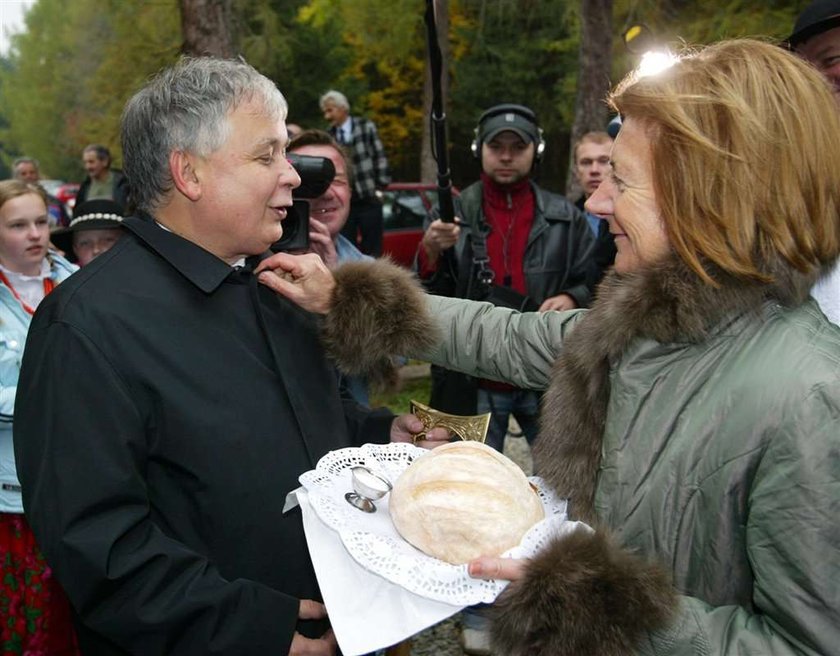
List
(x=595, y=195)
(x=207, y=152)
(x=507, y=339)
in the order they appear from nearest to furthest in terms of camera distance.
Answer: (x=595, y=195)
(x=207, y=152)
(x=507, y=339)

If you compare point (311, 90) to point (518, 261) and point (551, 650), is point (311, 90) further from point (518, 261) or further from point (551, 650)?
point (551, 650)

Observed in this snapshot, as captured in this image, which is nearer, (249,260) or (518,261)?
(249,260)

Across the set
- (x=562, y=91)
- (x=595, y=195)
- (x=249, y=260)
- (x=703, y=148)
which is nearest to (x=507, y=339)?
(x=595, y=195)

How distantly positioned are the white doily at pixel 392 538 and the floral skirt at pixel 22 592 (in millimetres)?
1920

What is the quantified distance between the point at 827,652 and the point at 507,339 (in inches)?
47.0

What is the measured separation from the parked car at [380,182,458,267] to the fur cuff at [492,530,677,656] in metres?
10.2

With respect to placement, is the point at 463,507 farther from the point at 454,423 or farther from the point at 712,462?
the point at 454,423

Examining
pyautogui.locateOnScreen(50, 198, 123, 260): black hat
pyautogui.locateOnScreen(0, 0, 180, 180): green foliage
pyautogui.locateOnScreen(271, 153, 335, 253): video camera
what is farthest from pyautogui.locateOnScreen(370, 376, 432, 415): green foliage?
pyautogui.locateOnScreen(0, 0, 180, 180): green foliage

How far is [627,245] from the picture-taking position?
1682 mm

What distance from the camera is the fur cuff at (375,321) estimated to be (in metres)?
2.17

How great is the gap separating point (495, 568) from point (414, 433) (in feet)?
2.93

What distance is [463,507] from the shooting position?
4.75ft

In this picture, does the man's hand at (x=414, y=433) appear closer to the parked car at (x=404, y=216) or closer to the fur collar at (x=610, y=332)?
the fur collar at (x=610, y=332)

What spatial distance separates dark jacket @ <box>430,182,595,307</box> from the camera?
4.25 m
